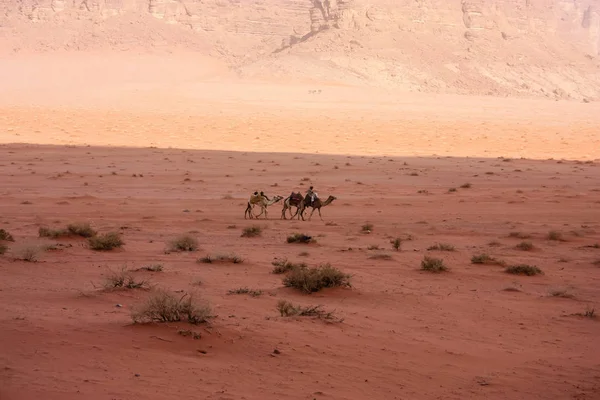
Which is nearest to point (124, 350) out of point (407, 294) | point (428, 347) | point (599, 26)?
point (428, 347)

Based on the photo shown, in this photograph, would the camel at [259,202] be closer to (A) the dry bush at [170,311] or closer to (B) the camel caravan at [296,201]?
(B) the camel caravan at [296,201]

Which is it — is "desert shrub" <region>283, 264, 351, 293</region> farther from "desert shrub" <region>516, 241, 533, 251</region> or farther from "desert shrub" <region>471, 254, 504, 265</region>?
"desert shrub" <region>516, 241, 533, 251</region>

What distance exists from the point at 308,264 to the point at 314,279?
1.95 metres

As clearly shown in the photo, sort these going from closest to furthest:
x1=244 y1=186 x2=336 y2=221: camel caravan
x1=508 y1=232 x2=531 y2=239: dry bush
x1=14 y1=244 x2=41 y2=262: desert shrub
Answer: x1=14 y1=244 x2=41 y2=262: desert shrub, x1=508 y1=232 x2=531 y2=239: dry bush, x1=244 y1=186 x2=336 y2=221: camel caravan

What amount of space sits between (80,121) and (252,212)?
122 feet

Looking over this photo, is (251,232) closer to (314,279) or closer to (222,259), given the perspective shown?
(222,259)

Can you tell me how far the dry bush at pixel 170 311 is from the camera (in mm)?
7621

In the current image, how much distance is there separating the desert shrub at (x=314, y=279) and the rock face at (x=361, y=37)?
10042 centimetres

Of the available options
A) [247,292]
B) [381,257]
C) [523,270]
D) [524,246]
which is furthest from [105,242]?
[524,246]

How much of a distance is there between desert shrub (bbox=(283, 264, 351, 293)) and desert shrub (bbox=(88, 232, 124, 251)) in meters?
3.38

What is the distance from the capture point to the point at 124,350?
6973mm

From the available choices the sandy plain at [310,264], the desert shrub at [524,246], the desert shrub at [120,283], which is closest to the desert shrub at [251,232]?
the sandy plain at [310,264]

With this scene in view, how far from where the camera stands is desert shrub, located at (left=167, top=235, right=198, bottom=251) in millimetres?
12884

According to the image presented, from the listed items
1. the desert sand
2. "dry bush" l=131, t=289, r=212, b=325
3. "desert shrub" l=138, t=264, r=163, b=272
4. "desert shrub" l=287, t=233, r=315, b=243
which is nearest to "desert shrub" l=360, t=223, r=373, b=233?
the desert sand
